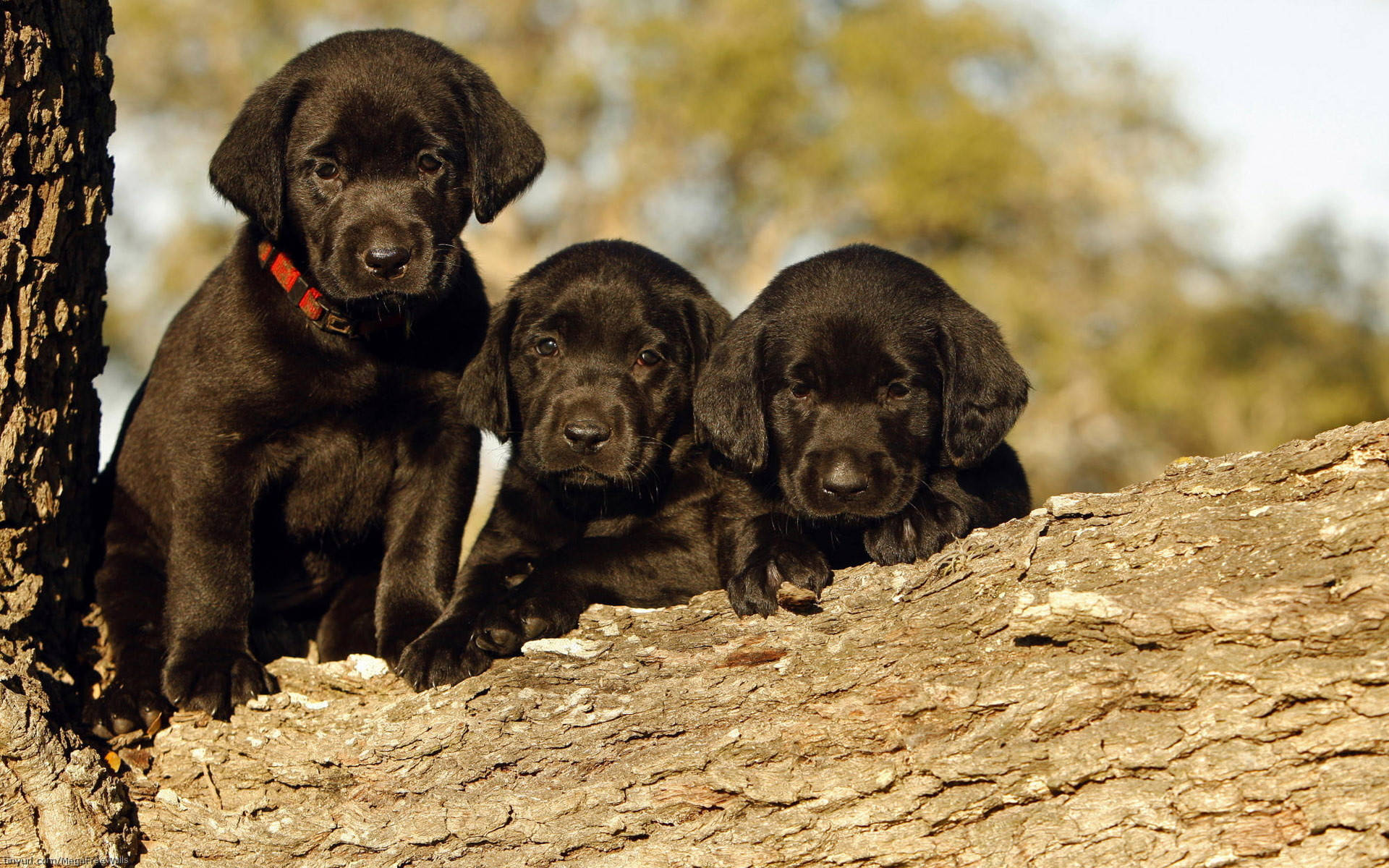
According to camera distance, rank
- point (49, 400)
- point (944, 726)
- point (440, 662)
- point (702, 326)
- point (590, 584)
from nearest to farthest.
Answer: point (944, 726), point (440, 662), point (49, 400), point (590, 584), point (702, 326)

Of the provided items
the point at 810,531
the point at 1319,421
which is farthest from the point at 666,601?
the point at 1319,421

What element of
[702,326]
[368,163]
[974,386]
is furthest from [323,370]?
[974,386]

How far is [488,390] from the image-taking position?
488cm

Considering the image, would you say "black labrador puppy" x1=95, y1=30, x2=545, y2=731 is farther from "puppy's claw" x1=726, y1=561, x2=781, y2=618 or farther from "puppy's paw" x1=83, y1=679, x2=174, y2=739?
"puppy's claw" x1=726, y1=561, x2=781, y2=618

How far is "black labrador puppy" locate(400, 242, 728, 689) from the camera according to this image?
467cm

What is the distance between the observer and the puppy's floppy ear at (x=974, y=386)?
14.4ft

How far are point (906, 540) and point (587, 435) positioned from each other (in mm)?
1241

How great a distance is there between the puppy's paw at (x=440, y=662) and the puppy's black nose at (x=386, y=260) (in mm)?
1204

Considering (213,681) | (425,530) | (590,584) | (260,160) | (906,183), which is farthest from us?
(906,183)

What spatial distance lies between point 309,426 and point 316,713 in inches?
42.9

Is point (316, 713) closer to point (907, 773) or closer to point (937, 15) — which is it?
point (907, 773)

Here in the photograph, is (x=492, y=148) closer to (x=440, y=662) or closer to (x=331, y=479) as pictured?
(x=331, y=479)

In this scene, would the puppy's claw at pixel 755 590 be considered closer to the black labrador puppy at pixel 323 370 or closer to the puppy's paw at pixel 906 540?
the puppy's paw at pixel 906 540

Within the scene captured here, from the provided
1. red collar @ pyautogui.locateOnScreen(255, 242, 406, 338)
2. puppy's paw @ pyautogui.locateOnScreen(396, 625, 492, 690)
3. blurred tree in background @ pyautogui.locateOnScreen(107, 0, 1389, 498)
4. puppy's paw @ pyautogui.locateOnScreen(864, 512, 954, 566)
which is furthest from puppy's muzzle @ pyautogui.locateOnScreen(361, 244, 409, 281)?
blurred tree in background @ pyautogui.locateOnScreen(107, 0, 1389, 498)
